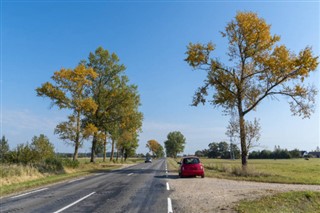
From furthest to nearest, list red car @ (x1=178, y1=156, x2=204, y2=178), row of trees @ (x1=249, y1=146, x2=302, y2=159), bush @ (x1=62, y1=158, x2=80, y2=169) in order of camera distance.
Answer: row of trees @ (x1=249, y1=146, x2=302, y2=159) < bush @ (x1=62, y1=158, x2=80, y2=169) < red car @ (x1=178, y1=156, x2=204, y2=178)

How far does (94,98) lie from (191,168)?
874 inches

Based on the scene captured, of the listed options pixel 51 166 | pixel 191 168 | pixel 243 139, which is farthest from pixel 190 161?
pixel 51 166

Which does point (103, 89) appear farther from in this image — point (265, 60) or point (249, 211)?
point (249, 211)

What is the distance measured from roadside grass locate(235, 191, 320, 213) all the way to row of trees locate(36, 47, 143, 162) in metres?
24.8

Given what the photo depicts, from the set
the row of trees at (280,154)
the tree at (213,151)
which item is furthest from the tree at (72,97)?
the tree at (213,151)

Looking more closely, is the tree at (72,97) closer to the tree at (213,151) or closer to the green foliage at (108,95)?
the green foliage at (108,95)

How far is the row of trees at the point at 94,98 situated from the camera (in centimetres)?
3284

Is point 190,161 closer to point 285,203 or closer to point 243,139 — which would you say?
point 243,139

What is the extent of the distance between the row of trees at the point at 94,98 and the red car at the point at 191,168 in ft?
47.8

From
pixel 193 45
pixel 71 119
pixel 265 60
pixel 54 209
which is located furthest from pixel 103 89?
pixel 54 209

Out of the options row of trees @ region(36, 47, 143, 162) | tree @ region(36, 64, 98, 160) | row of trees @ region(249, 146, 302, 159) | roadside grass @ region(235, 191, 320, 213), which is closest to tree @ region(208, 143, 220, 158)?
row of trees @ region(249, 146, 302, 159)

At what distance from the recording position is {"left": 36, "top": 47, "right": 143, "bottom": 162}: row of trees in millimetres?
32844

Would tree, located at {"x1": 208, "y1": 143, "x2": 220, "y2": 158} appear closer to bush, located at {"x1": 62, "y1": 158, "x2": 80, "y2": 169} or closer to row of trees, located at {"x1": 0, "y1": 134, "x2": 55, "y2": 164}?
bush, located at {"x1": 62, "y1": 158, "x2": 80, "y2": 169}

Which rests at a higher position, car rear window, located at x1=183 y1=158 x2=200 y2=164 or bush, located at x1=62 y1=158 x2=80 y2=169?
car rear window, located at x1=183 y1=158 x2=200 y2=164
